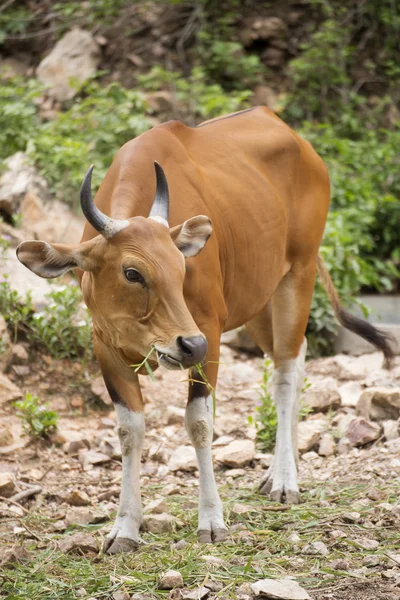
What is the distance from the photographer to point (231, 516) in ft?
14.4

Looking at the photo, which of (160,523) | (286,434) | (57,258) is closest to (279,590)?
(160,523)

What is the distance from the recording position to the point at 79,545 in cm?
399

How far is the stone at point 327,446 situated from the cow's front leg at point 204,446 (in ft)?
4.97

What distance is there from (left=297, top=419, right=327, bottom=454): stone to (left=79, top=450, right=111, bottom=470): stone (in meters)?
1.23

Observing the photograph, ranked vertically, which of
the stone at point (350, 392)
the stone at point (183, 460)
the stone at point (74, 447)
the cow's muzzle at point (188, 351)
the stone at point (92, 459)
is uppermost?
the cow's muzzle at point (188, 351)

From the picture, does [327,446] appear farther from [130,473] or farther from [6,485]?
[6,485]

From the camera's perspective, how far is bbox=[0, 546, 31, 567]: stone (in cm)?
378

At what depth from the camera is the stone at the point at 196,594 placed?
332 centimetres

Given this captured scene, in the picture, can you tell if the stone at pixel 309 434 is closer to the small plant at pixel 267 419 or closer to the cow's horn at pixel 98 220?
the small plant at pixel 267 419

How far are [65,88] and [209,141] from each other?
7486 mm

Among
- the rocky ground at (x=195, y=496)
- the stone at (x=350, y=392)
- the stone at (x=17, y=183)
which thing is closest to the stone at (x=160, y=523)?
the rocky ground at (x=195, y=496)

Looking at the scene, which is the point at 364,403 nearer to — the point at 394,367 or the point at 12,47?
the point at 394,367

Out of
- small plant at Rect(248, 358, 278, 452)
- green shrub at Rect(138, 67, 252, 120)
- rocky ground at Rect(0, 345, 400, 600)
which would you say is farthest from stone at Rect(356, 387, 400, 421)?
green shrub at Rect(138, 67, 252, 120)

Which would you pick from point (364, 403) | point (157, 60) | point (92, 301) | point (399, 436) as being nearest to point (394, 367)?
point (364, 403)
